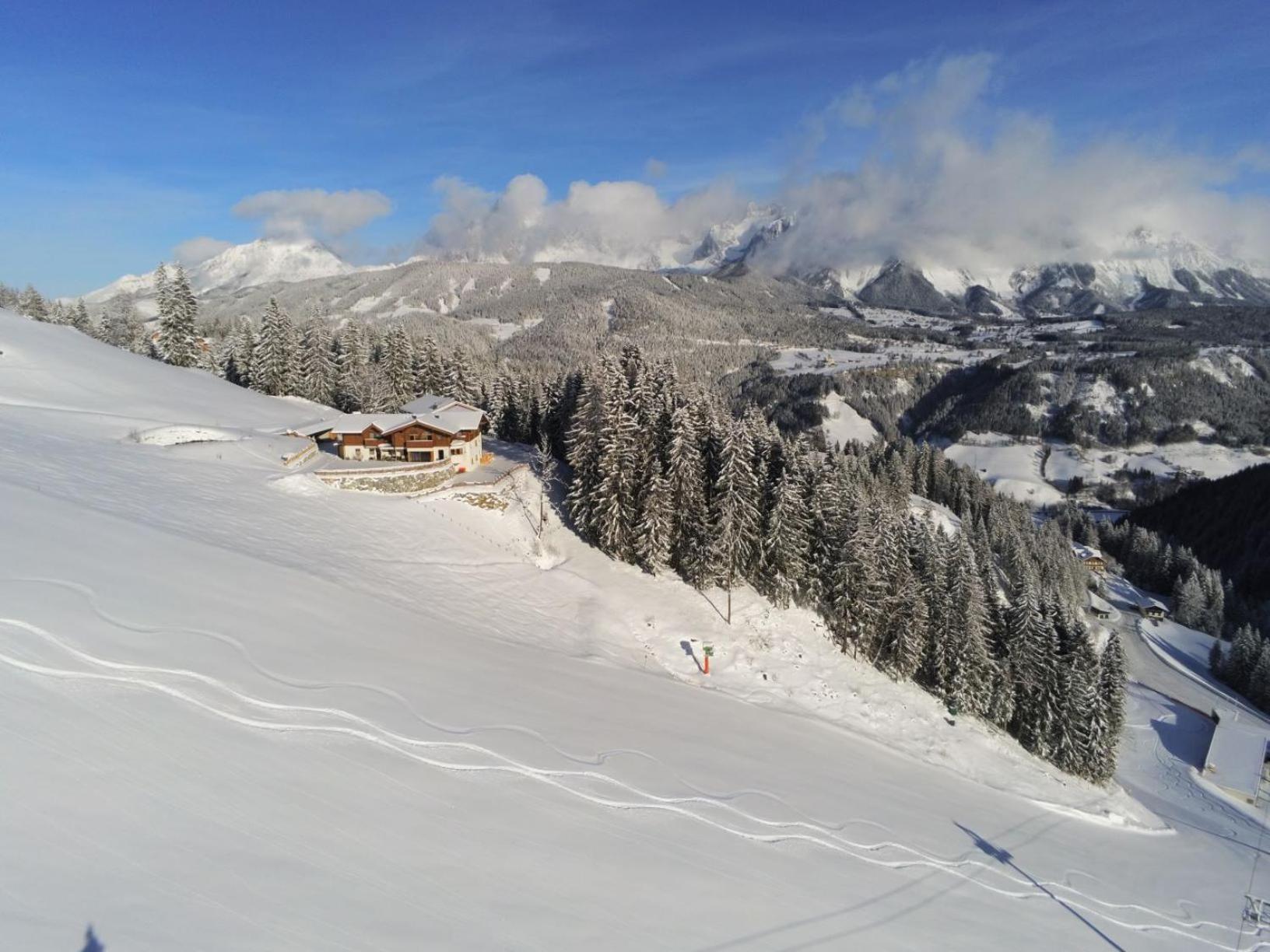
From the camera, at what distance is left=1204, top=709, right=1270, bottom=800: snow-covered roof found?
1992 inches

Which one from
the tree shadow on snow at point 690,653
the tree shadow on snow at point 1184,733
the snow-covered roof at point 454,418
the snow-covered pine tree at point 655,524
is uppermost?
the snow-covered roof at point 454,418

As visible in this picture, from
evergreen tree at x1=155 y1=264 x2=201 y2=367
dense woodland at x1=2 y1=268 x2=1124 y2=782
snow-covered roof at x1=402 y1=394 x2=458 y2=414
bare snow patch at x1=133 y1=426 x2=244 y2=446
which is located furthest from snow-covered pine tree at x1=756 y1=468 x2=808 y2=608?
evergreen tree at x1=155 y1=264 x2=201 y2=367

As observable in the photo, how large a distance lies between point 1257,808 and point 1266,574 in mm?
99273

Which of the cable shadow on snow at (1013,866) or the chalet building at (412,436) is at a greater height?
the chalet building at (412,436)

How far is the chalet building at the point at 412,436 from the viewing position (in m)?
47.1

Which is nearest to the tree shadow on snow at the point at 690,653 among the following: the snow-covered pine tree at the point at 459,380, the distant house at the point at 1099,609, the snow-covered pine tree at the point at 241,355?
the snow-covered pine tree at the point at 459,380

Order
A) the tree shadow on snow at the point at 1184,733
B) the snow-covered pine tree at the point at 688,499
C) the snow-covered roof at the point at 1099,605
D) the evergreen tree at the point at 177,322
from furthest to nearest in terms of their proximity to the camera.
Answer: the snow-covered roof at the point at 1099,605 → the evergreen tree at the point at 177,322 → the tree shadow on snow at the point at 1184,733 → the snow-covered pine tree at the point at 688,499

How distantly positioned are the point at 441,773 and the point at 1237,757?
6842cm

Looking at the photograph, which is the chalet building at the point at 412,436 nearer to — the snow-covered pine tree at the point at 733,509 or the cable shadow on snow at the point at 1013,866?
the snow-covered pine tree at the point at 733,509

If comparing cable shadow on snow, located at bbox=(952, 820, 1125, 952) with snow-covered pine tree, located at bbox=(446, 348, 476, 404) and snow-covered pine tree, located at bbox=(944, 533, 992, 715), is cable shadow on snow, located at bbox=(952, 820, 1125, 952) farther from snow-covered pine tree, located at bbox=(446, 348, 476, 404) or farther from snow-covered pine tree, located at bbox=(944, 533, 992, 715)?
snow-covered pine tree, located at bbox=(446, 348, 476, 404)

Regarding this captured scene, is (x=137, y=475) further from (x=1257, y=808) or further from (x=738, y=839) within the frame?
(x=1257, y=808)

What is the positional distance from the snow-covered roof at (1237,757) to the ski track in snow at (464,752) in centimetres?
5021

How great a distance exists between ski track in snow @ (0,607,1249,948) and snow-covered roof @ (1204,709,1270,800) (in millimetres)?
50211

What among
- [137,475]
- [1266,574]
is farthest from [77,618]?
[1266,574]
